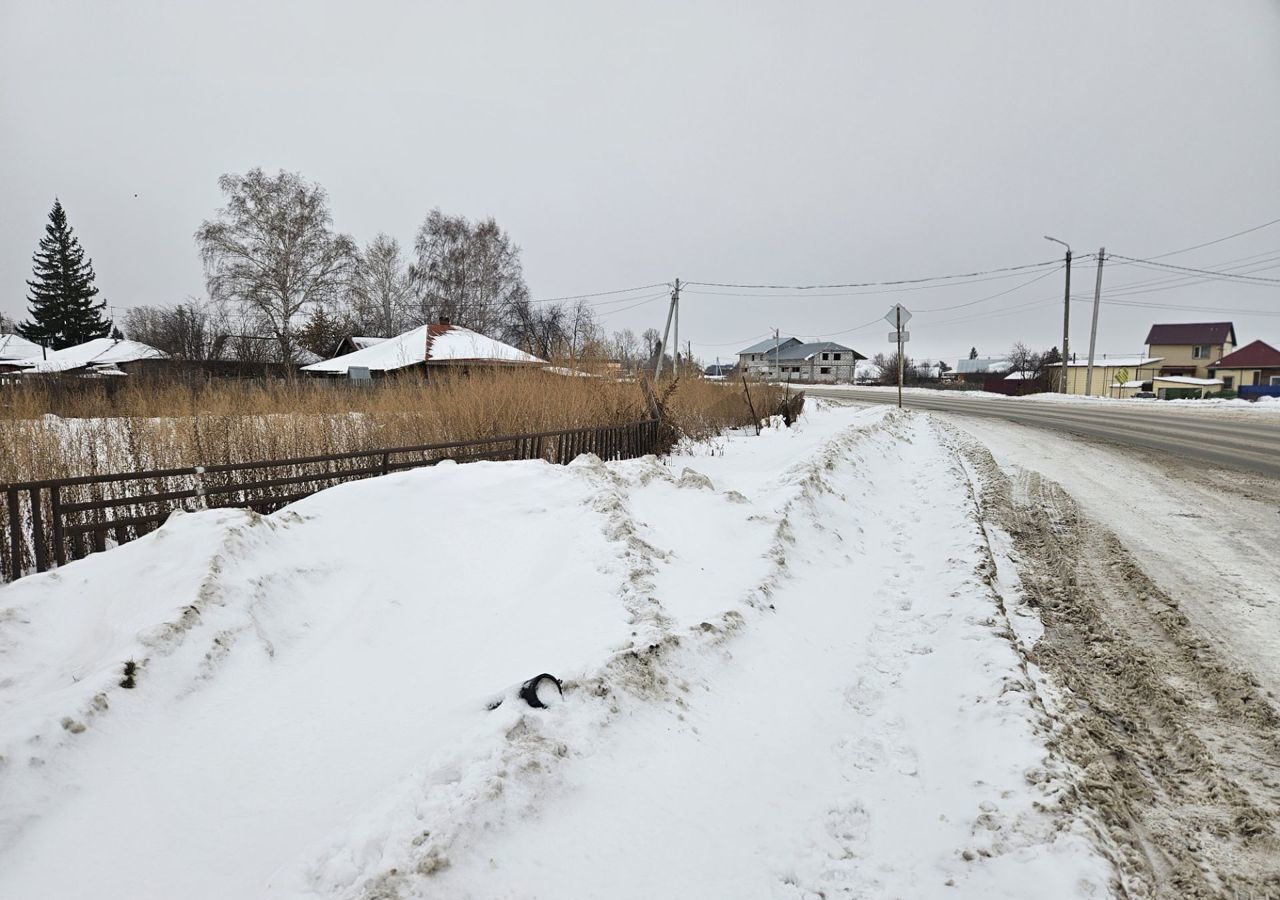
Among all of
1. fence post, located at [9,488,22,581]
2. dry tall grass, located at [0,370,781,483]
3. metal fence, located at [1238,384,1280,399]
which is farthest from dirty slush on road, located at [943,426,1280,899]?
metal fence, located at [1238,384,1280,399]

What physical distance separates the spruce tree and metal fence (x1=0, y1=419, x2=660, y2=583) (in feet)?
203

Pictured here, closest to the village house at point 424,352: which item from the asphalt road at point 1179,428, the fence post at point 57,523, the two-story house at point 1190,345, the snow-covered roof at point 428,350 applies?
the snow-covered roof at point 428,350

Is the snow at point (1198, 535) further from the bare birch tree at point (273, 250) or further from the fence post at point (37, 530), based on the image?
the bare birch tree at point (273, 250)

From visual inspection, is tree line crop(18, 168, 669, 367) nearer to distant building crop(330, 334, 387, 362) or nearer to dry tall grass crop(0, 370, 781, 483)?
distant building crop(330, 334, 387, 362)

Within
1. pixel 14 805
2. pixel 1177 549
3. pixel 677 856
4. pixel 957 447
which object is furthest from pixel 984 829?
pixel 957 447

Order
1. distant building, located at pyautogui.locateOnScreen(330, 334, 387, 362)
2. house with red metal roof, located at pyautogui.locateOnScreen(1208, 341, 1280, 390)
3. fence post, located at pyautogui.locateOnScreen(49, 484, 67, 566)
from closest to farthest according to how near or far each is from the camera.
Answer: fence post, located at pyautogui.locateOnScreen(49, 484, 67, 566) → distant building, located at pyautogui.locateOnScreen(330, 334, 387, 362) → house with red metal roof, located at pyautogui.locateOnScreen(1208, 341, 1280, 390)

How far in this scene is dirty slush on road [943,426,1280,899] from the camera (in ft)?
6.86

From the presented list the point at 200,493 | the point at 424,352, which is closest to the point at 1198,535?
the point at 200,493

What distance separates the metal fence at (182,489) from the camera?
4340 millimetres

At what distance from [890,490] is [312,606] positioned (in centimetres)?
705

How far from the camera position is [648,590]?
4035 millimetres

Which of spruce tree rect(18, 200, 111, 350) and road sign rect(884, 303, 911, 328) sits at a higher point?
spruce tree rect(18, 200, 111, 350)

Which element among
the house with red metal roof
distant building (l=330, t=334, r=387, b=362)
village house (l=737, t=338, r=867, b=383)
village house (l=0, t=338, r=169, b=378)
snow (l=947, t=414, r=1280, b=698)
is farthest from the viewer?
village house (l=737, t=338, r=867, b=383)

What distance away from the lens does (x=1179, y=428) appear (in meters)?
14.5
